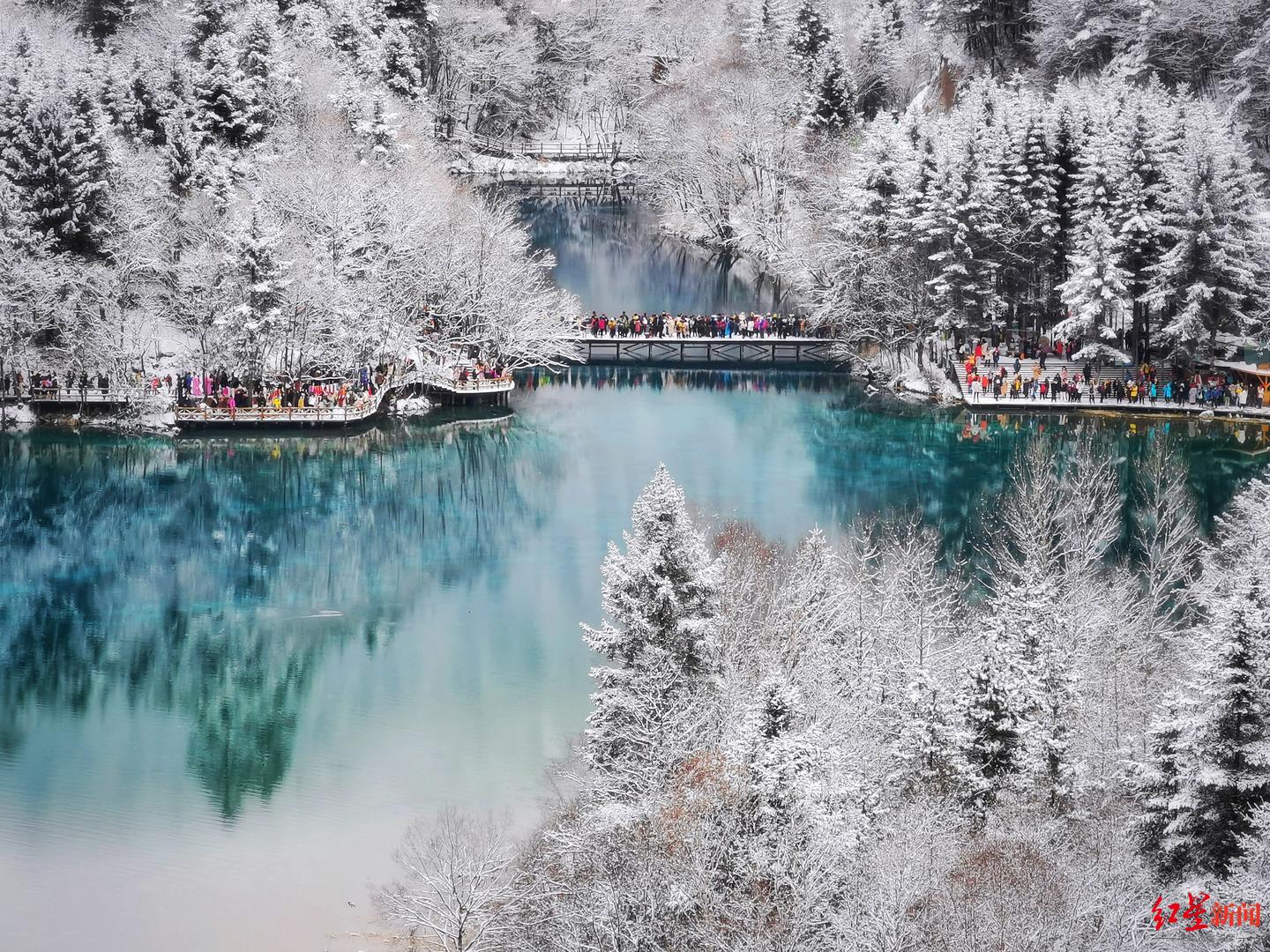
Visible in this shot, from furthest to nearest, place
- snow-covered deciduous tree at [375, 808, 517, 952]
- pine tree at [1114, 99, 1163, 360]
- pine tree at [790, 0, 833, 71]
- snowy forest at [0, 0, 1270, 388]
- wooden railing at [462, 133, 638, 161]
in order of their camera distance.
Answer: wooden railing at [462, 133, 638, 161]
pine tree at [790, 0, 833, 71]
pine tree at [1114, 99, 1163, 360]
snowy forest at [0, 0, 1270, 388]
snow-covered deciduous tree at [375, 808, 517, 952]

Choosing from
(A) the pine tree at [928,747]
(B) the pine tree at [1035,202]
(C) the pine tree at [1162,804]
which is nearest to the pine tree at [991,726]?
(A) the pine tree at [928,747]

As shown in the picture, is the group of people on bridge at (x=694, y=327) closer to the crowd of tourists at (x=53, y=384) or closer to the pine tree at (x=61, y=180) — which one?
the pine tree at (x=61, y=180)

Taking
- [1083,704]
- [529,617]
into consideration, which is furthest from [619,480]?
[1083,704]

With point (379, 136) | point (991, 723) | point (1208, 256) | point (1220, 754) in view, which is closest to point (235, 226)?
point (379, 136)

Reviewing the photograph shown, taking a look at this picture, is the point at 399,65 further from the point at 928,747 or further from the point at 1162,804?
the point at 1162,804

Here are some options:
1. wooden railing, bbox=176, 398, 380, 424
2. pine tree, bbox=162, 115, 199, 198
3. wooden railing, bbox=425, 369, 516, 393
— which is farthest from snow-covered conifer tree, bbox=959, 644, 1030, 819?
pine tree, bbox=162, 115, 199, 198

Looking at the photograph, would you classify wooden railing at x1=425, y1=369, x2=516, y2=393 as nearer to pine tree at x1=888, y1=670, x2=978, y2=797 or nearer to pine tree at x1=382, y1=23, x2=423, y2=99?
pine tree at x1=382, y1=23, x2=423, y2=99

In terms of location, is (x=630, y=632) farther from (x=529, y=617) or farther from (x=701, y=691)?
(x=529, y=617)
